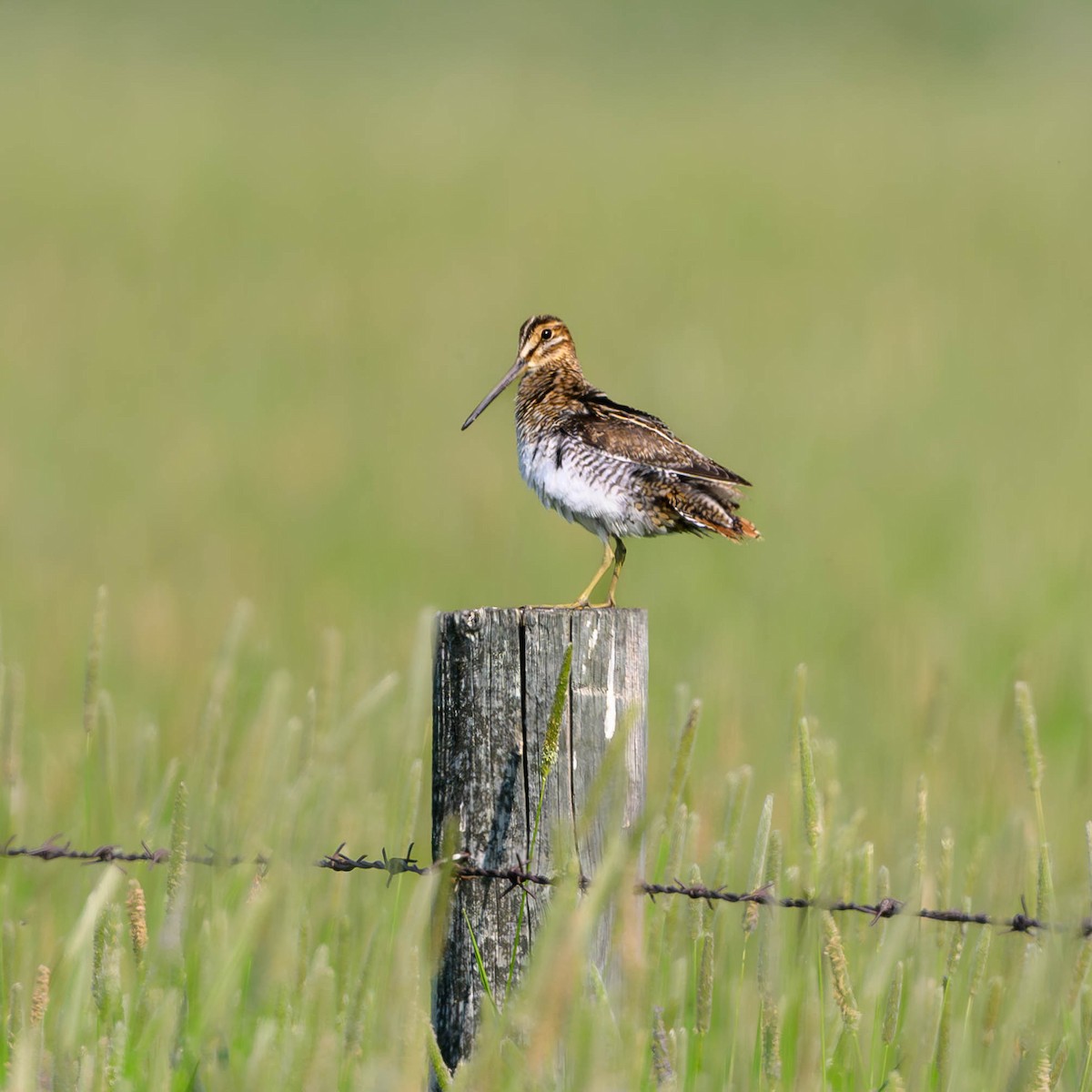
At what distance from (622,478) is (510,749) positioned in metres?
1.63

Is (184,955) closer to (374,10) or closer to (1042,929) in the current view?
(1042,929)

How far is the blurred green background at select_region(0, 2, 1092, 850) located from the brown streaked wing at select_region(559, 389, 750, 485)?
730 millimetres

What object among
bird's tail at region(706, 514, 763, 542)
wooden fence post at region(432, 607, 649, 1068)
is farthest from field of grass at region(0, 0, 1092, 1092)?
bird's tail at region(706, 514, 763, 542)

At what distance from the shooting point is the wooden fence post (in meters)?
3.10

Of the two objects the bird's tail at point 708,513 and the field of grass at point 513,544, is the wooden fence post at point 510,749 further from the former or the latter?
the bird's tail at point 708,513

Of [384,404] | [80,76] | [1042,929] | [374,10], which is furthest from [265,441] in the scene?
[374,10]

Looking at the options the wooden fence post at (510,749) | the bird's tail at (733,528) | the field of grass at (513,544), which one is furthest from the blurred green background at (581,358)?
the bird's tail at (733,528)

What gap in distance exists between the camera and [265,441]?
12.7 m

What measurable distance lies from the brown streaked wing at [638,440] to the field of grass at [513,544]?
908 mm

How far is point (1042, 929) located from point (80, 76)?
103 ft

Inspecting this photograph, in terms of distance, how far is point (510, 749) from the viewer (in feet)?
10.2

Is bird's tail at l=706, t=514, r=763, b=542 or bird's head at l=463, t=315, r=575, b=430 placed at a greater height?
bird's head at l=463, t=315, r=575, b=430

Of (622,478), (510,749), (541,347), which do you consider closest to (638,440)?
(622,478)

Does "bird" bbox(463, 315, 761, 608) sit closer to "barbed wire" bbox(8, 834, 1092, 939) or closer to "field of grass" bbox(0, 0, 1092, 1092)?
"field of grass" bbox(0, 0, 1092, 1092)
